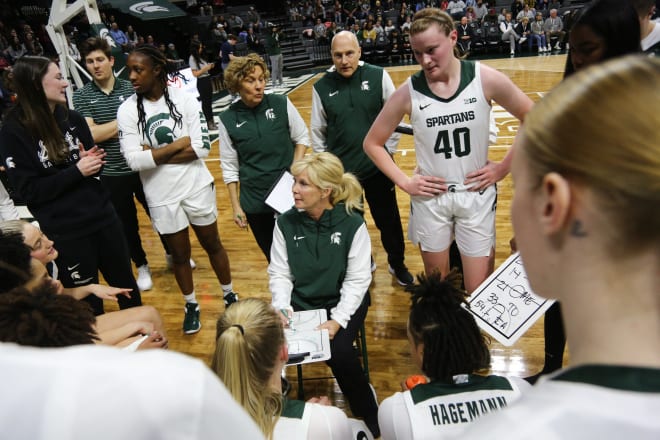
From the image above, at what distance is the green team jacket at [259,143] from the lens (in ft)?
9.95

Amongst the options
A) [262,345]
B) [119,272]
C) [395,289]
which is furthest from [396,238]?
[262,345]

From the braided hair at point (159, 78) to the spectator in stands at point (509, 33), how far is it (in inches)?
573

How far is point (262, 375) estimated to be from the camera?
1.58m

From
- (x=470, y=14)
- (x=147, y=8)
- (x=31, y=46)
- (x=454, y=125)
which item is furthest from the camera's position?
(x=470, y=14)

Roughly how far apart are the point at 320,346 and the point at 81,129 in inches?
71.4

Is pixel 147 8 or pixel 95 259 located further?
pixel 147 8

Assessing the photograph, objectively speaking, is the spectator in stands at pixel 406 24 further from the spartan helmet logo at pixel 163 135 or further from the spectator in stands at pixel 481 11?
the spartan helmet logo at pixel 163 135

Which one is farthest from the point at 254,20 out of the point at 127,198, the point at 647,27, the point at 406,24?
the point at 647,27

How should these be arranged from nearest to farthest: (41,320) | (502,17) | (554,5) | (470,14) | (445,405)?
(41,320), (445,405), (554,5), (502,17), (470,14)

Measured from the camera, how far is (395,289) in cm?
364

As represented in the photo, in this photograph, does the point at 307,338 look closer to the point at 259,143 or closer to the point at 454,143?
the point at 454,143

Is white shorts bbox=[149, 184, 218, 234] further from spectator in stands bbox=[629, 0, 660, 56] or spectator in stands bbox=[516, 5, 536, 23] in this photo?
spectator in stands bbox=[516, 5, 536, 23]

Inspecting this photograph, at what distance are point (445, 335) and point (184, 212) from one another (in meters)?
2.02

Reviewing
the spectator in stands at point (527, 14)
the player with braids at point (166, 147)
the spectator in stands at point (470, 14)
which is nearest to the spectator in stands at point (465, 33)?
the spectator in stands at point (470, 14)
